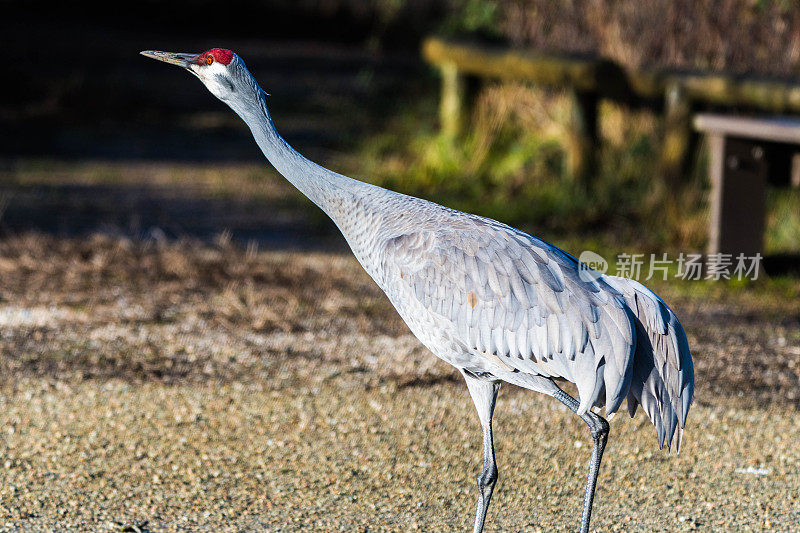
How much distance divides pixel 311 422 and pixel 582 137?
4577 mm

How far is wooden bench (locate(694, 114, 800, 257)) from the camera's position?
6637 millimetres

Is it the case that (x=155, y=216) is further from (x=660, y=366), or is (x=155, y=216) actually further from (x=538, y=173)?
(x=660, y=366)

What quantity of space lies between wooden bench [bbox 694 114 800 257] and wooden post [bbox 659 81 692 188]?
0.80m

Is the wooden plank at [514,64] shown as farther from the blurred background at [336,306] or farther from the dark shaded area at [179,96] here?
the dark shaded area at [179,96]

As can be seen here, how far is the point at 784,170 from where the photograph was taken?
22.0ft

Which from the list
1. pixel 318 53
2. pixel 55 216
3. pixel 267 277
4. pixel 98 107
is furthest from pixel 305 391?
pixel 318 53

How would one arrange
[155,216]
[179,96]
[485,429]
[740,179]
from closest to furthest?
[485,429] → [740,179] → [155,216] → [179,96]

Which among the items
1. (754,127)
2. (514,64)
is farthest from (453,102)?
(754,127)

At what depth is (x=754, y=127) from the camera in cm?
633

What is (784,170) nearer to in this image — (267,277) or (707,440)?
(707,440)

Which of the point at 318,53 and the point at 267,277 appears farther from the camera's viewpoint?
the point at 318,53

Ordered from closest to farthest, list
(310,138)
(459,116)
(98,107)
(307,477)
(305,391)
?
(307,477) < (305,391) < (459,116) < (310,138) < (98,107)

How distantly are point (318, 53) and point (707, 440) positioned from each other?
50.8 ft

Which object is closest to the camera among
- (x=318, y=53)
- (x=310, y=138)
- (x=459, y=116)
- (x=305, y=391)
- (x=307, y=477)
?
(x=307, y=477)
